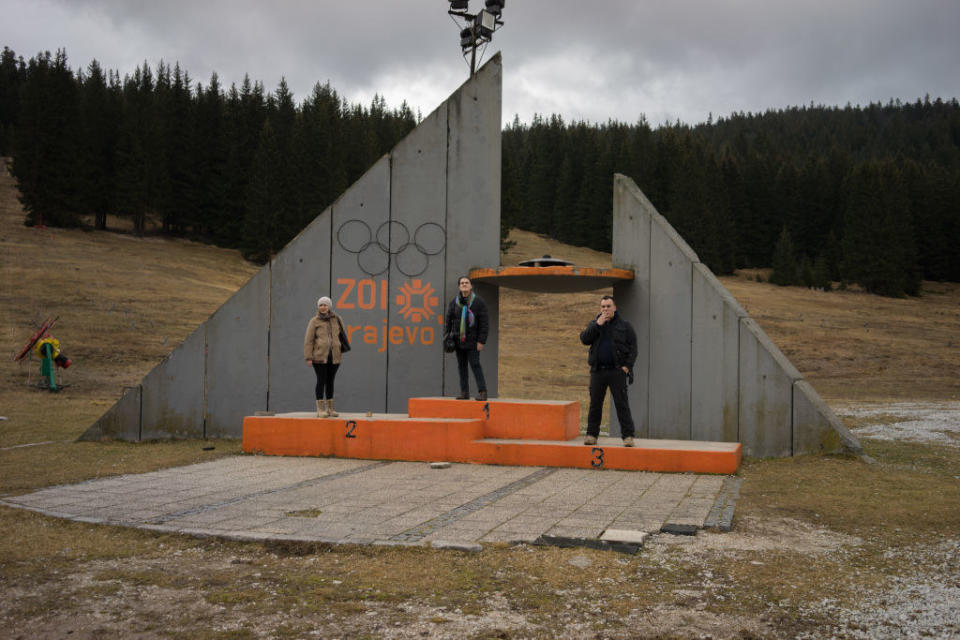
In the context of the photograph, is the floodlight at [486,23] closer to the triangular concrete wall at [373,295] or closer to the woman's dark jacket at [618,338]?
the triangular concrete wall at [373,295]

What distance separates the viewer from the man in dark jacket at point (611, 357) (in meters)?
8.75

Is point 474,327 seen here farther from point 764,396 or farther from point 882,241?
point 882,241

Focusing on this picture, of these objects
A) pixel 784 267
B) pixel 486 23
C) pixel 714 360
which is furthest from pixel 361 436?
pixel 784 267

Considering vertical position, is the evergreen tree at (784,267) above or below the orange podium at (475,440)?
Result: above

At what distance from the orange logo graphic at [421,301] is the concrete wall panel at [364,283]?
256 mm

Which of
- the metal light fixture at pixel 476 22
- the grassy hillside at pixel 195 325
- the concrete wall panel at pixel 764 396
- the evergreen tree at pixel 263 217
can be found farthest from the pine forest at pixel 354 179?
the concrete wall panel at pixel 764 396

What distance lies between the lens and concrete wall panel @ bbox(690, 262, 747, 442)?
32.8 ft

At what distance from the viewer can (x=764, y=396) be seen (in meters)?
9.71

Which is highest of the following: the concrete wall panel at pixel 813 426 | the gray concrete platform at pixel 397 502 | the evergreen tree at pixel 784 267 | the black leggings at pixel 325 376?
the evergreen tree at pixel 784 267

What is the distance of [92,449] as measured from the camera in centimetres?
1044

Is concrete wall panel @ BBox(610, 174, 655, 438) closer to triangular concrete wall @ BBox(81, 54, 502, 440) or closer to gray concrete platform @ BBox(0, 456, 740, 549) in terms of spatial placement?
triangular concrete wall @ BBox(81, 54, 502, 440)

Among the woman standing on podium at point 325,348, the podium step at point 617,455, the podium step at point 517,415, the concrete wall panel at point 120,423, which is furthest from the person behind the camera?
the concrete wall panel at point 120,423

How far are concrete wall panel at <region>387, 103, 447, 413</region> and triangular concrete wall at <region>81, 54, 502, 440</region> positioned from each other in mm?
16

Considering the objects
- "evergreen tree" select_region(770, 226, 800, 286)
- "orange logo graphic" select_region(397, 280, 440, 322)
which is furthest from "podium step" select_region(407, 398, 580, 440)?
"evergreen tree" select_region(770, 226, 800, 286)
